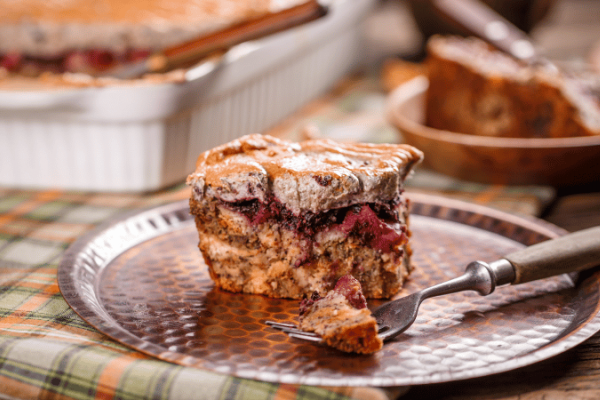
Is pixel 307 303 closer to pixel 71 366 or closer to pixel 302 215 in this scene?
pixel 302 215

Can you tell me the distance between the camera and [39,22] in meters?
2.35

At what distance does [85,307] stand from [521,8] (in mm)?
3351

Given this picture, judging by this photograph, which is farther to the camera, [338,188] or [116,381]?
[338,188]

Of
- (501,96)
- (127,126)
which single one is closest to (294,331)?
(127,126)

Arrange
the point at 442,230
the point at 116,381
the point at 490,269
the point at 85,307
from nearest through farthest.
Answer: the point at 116,381 < the point at 85,307 < the point at 490,269 < the point at 442,230

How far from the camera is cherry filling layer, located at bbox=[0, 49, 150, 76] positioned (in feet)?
7.89

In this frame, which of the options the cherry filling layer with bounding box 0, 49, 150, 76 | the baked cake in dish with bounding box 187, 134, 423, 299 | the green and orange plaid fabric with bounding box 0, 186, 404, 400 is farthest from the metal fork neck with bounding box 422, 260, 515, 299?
the cherry filling layer with bounding box 0, 49, 150, 76

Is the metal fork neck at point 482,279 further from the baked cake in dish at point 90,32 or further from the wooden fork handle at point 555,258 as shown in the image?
the baked cake in dish at point 90,32

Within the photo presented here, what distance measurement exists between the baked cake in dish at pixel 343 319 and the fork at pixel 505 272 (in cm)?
4

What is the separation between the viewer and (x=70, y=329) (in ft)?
4.20

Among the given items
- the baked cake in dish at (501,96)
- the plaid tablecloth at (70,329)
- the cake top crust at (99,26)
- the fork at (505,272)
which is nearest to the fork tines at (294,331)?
the fork at (505,272)

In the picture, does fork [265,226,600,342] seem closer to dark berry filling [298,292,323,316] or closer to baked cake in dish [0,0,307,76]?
dark berry filling [298,292,323,316]

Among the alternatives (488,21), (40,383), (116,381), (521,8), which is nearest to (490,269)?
(116,381)

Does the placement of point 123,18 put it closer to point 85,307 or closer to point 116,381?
point 85,307
